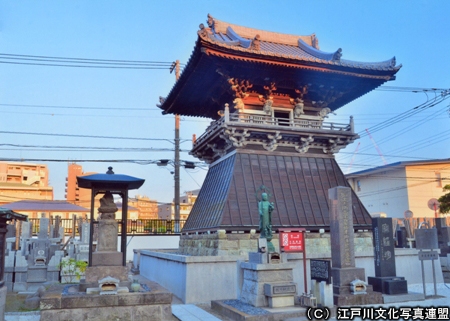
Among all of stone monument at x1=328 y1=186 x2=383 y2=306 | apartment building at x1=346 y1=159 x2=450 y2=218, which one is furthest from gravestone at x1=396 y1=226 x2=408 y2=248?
stone monument at x1=328 y1=186 x2=383 y2=306

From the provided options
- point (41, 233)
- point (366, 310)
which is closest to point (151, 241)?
point (41, 233)

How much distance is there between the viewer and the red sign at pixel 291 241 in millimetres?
11523

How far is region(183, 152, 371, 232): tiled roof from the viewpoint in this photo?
16.7 m

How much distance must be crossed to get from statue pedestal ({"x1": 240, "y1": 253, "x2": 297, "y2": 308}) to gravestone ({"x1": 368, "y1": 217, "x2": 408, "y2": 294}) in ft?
12.0

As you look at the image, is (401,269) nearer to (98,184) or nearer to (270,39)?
(98,184)

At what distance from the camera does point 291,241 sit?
38.2ft

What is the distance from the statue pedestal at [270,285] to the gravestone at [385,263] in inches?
144

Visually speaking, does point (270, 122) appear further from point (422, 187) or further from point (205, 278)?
point (422, 187)

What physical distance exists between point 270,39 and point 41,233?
17.4 m

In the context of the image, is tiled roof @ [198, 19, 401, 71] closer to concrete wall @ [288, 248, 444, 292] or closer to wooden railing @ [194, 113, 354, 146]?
wooden railing @ [194, 113, 354, 146]

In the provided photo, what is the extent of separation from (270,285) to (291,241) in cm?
180

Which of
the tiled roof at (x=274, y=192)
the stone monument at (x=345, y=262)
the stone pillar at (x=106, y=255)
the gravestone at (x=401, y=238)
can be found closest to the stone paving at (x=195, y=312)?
the stone monument at (x=345, y=262)

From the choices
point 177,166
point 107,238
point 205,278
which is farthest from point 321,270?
point 177,166

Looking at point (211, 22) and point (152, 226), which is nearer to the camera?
point (211, 22)
